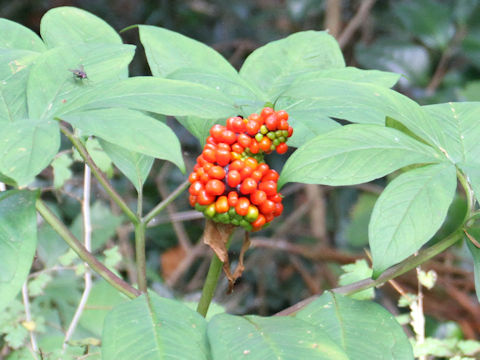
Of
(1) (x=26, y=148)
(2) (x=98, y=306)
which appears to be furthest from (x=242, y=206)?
(2) (x=98, y=306)

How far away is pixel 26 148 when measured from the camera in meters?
0.54

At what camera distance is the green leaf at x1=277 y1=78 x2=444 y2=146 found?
638 millimetres

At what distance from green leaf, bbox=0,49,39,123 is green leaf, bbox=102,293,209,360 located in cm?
25

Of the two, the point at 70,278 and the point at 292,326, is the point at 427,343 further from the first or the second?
the point at 70,278

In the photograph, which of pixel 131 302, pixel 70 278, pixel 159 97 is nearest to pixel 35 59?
pixel 159 97

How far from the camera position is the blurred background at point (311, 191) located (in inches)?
76.9

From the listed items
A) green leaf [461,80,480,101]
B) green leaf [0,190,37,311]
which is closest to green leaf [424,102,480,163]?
green leaf [0,190,37,311]

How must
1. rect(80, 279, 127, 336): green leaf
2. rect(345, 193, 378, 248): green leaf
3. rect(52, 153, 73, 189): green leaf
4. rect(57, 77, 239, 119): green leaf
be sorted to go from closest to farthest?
rect(57, 77, 239, 119): green leaf → rect(52, 153, 73, 189): green leaf → rect(80, 279, 127, 336): green leaf → rect(345, 193, 378, 248): green leaf

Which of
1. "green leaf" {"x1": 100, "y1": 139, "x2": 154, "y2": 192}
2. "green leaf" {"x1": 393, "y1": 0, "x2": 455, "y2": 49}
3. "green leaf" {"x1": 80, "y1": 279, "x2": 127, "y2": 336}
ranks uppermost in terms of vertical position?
"green leaf" {"x1": 100, "y1": 139, "x2": 154, "y2": 192}

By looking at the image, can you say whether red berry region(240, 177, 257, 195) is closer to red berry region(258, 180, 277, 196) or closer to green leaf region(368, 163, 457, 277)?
red berry region(258, 180, 277, 196)

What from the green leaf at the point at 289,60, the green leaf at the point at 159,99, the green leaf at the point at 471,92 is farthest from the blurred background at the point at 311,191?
the green leaf at the point at 159,99

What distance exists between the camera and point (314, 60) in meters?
0.91

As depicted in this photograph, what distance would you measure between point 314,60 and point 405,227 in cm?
40

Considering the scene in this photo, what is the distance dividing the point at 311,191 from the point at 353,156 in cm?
174
